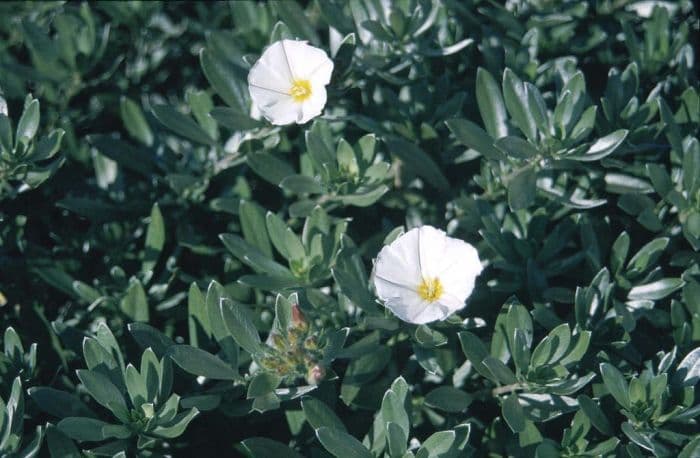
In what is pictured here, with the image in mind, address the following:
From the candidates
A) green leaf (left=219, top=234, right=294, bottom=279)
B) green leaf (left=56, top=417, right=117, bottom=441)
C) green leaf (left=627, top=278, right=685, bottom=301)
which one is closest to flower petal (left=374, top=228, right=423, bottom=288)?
green leaf (left=219, top=234, right=294, bottom=279)

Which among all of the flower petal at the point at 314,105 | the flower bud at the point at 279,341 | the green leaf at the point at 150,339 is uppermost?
the flower petal at the point at 314,105

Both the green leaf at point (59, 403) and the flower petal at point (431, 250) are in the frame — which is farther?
the flower petal at point (431, 250)

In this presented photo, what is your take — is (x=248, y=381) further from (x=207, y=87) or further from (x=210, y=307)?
(x=207, y=87)

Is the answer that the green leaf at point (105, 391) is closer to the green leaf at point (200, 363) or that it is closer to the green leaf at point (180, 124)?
the green leaf at point (200, 363)

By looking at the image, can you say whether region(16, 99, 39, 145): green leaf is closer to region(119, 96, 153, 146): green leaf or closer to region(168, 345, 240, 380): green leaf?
region(119, 96, 153, 146): green leaf

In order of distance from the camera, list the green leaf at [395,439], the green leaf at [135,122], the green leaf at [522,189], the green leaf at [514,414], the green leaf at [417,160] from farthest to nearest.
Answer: the green leaf at [135,122] < the green leaf at [417,160] < the green leaf at [522,189] < the green leaf at [514,414] < the green leaf at [395,439]

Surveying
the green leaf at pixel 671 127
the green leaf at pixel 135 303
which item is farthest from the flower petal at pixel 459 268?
the green leaf at pixel 135 303

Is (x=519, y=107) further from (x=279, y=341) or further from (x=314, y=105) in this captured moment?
(x=279, y=341)
